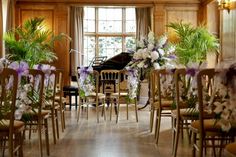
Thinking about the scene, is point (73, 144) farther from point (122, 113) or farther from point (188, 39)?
point (188, 39)

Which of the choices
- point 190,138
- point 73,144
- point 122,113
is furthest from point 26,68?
point 122,113

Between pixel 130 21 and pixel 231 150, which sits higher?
pixel 130 21

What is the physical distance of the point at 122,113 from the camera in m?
8.97

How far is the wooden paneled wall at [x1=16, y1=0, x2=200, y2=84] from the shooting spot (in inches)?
442

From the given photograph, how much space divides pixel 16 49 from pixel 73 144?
4549mm

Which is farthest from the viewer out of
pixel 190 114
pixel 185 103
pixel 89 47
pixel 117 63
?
pixel 89 47

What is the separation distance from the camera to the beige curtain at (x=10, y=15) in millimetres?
10336

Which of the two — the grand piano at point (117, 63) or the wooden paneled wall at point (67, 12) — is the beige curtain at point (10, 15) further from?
the grand piano at point (117, 63)

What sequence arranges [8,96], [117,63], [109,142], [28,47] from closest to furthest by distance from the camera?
[8,96] < [109,142] < [28,47] < [117,63]

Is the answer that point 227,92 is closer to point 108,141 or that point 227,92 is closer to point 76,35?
point 108,141

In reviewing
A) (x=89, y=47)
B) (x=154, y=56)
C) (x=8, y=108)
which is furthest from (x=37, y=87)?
(x=89, y=47)

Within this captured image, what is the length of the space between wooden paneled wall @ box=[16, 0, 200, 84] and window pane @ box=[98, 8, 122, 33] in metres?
3.28

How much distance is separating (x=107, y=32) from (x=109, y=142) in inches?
381

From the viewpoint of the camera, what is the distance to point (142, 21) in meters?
14.2
